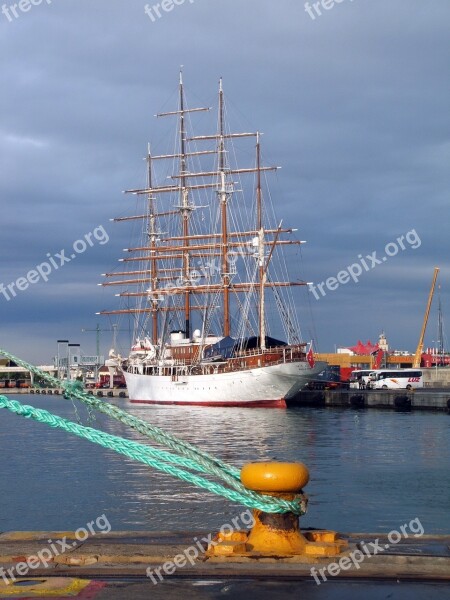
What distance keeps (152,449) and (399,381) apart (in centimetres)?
7559

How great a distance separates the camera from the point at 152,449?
8.75 meters

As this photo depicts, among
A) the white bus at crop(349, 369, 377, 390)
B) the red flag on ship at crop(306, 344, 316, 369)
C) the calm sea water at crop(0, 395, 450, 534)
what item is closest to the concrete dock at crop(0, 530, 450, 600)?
the calm sea water at crop(0, 395, 450, 534)

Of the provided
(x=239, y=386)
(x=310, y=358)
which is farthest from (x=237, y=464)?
(x=239, y=386)

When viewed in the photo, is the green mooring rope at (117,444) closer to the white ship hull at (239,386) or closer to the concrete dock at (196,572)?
the concrete dock at (196,572)

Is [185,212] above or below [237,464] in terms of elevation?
above

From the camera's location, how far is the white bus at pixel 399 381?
81625mm

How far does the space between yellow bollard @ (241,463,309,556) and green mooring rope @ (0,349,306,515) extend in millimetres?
89

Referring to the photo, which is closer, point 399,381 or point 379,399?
point 379,399

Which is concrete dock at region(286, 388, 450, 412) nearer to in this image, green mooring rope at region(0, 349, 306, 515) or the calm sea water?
the calm sea water

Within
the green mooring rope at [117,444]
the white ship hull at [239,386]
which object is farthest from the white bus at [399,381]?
the green mooring rope at [117,444]

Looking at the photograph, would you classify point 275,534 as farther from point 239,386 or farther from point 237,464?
point 239,386

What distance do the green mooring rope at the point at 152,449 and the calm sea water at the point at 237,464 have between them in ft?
12.2

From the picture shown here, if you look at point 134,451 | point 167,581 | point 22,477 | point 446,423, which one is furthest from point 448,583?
point 446,423

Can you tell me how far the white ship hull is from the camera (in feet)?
231
